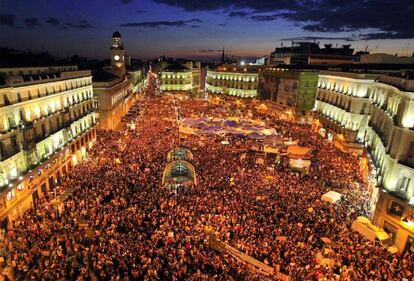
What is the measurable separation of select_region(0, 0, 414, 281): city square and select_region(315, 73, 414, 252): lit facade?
126 millimetres

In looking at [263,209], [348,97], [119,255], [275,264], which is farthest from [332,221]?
[348,97]

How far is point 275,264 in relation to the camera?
17750mm

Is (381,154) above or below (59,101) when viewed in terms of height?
below

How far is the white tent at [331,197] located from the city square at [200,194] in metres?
0.08

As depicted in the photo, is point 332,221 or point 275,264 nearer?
point 275,264

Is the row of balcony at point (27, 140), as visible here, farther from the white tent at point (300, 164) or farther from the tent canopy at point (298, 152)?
the tent canopy at point (298, 152)

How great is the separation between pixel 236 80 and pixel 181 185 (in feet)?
227

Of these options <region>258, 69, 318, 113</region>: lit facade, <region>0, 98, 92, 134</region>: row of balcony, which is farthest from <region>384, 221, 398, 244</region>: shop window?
<region>258, 69, 318, 113</region>: lit facade

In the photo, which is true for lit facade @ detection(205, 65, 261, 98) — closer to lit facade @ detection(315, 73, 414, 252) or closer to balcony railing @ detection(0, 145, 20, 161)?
lit facade @ detection(315, 73, 414, 252)

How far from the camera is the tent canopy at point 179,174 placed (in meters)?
27.4

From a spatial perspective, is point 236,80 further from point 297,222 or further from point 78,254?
point 78,254

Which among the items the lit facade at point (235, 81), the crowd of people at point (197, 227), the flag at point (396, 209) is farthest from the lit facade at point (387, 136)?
the lit facade at point (235, 81)

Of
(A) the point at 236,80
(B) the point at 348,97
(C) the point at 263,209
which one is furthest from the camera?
(A) the point at 236,80

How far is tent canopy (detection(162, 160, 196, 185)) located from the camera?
2738cm
